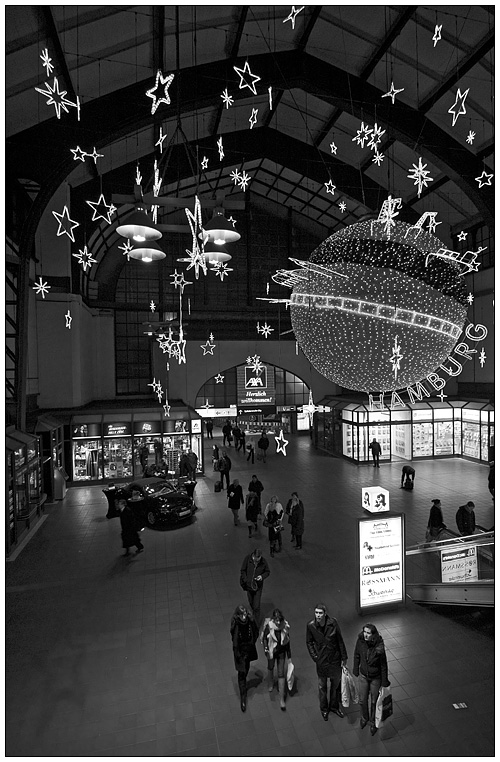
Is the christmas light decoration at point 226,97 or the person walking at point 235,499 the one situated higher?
the christmas light decoration at point 226,97

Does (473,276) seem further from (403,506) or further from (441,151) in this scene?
(403,506)

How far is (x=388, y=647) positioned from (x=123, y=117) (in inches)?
482

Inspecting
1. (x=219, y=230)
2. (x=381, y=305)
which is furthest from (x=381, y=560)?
(x=219, y=230)

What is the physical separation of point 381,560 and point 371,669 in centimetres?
232

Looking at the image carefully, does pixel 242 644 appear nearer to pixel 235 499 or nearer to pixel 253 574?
pixel 253 574

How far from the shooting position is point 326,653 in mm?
4320

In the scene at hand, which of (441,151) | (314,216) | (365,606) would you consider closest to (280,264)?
(314,216)

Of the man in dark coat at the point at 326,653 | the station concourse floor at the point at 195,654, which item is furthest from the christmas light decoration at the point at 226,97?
the station concourse floor at the point at 195,654

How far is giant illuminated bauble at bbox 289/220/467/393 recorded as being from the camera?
13.0 ft

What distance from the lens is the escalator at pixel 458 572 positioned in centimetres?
581

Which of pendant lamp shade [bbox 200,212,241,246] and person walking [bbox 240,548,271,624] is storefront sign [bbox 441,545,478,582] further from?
pendant lamp shade [bbox 200,212,241,246]

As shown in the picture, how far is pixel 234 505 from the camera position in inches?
404

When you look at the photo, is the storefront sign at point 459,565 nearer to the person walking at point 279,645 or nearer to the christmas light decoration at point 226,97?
the person walking at point 279,645

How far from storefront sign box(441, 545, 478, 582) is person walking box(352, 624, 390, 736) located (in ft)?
9.35
